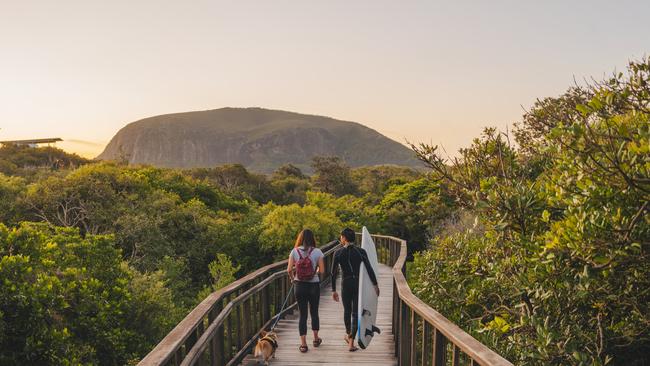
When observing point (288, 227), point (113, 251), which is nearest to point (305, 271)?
point (113, 251)

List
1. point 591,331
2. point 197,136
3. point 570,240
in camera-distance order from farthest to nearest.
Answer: point 197,136
point 591,331
point 570,240

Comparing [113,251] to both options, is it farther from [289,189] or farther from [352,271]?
[289,189]

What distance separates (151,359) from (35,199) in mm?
19758

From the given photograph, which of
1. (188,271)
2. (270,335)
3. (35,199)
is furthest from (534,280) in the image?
(35,199)

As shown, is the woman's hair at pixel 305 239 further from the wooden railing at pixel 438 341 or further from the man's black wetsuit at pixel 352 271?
the wooden railing at pixel 438 341

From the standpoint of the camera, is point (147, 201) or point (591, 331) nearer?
point (591, 331)

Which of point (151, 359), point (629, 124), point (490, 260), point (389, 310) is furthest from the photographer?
point (389, 310)

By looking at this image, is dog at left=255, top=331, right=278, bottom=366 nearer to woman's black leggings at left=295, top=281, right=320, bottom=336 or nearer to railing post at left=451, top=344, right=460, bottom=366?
woman's black leggings at left=295, top=281, right=320, bottom=336

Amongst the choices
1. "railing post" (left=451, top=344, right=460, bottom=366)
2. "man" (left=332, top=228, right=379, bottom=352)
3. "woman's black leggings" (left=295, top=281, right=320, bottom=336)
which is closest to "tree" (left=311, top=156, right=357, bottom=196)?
"woman's black leggings" (left=295, top=281, right=320, bottom=336)

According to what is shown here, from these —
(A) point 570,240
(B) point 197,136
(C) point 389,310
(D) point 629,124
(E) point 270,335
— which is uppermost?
(B) point 197,136

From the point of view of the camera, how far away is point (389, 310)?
9.41 meters

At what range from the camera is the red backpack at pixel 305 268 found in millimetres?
5812

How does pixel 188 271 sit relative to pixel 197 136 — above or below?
below

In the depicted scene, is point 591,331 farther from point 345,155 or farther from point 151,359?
point 345,155
